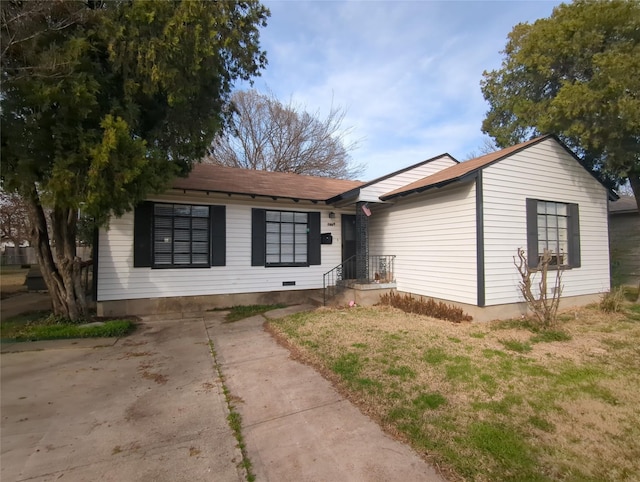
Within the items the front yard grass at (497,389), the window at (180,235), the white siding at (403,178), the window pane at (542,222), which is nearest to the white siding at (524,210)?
the window pane at (542,222)

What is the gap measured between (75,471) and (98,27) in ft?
21.0

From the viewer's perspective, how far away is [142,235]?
814 cm

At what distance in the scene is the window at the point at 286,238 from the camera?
9.69 metres

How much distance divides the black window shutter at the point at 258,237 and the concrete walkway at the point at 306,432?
4.54m

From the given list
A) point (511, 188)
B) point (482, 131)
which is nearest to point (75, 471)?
point (511, 188)

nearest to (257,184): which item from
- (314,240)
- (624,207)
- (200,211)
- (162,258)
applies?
(200,211)

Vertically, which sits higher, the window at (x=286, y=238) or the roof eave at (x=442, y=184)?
the roof eave at (x=442, y=184)

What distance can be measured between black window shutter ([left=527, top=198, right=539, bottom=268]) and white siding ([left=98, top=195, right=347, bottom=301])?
16.6 ft

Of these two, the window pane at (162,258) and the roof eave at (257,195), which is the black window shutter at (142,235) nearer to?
the window pane at (162,258)

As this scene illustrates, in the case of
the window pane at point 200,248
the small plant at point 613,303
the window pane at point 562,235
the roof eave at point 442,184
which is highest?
the roof eave at point 442,184

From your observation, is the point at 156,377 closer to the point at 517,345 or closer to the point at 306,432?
the point at 306,432

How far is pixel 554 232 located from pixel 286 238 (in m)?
6.96

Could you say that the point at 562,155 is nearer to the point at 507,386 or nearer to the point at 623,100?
the point at 623,100

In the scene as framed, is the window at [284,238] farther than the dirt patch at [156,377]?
Yes
